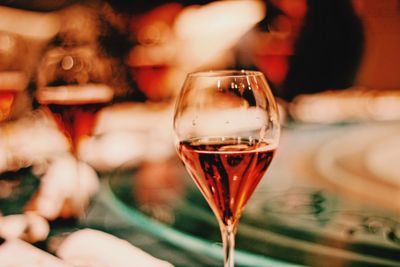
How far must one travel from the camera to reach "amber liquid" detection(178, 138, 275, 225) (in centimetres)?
62

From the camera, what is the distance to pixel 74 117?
3.36 ft

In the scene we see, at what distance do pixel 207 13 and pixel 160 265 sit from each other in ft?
15.5

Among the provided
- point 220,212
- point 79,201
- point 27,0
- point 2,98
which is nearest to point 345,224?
point 220,212

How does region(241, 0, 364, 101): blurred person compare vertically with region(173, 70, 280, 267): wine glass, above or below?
below

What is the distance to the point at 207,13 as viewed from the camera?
5215 mm

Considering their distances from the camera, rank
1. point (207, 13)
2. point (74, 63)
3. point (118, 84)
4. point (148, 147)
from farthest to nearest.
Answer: point (207, 13), point (118, 84), point (148, 147), point (74, 63)

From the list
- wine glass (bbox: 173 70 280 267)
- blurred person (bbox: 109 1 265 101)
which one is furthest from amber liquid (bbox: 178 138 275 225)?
blurred person (bbox: 109 1 265 101)

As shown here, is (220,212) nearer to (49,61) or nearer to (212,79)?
(212,79)

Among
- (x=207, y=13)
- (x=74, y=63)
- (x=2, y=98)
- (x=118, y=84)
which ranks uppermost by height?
(x=74, y=63)

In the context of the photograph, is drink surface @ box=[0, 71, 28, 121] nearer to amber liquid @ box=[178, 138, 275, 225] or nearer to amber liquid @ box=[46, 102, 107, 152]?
amber liquid @ box=[46, 102, 107, 152]

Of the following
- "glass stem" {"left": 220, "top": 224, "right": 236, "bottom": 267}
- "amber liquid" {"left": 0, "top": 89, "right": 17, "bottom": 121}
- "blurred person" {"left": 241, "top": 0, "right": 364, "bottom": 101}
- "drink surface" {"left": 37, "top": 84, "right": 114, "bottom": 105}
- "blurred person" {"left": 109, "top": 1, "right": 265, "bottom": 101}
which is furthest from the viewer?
"blurred person" {"left": 241, "top": 0, "right": 364, "bottom": 101}

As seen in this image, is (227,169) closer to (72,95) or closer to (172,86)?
(72,95)

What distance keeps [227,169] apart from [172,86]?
3854mm

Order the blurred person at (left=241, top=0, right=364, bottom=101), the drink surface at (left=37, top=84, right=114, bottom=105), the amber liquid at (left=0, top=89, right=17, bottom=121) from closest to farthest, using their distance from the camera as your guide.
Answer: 1. the drink surface at (left=37, top=84, right=114, bottom=105)
2. the amber liquid at (left=0, top=89, right=17, bottom=121)
3. the blurred person at (left=241, top=0, right=364, bottom=101)
